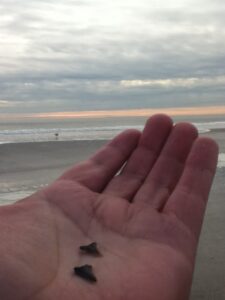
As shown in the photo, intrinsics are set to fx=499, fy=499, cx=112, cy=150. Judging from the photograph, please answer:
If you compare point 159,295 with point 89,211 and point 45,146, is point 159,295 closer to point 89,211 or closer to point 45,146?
point 89,211

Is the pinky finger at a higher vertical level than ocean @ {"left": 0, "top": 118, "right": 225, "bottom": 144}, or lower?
higher

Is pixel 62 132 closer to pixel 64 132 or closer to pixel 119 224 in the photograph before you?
pixel 64 132

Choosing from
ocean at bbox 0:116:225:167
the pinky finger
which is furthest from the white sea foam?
the pinky finger

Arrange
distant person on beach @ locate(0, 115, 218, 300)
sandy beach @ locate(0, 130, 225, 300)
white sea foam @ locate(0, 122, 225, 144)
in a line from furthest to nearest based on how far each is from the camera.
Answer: white sea foam @ locate(0, 122, 225, 144) → sandy beach @ locate(0, 130, 225, 300) → distant person on beach @ locate(0, 115, 218, 300)

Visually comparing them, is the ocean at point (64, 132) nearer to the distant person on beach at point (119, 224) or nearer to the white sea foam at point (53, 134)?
the white sea foam at point (53, 134)

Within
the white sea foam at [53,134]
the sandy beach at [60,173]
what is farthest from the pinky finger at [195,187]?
the white sea foam at [53,134]

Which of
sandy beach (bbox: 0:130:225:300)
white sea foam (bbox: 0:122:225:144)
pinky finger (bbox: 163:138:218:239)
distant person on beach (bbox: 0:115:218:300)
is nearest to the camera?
distant person on beach (bbox: 0:115:218:300)

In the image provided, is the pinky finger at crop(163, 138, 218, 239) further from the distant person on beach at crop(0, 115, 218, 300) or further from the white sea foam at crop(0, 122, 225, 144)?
the white sea foam at crop(0, 122, 225, 144)

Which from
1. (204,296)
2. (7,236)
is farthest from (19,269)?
(204,296)
